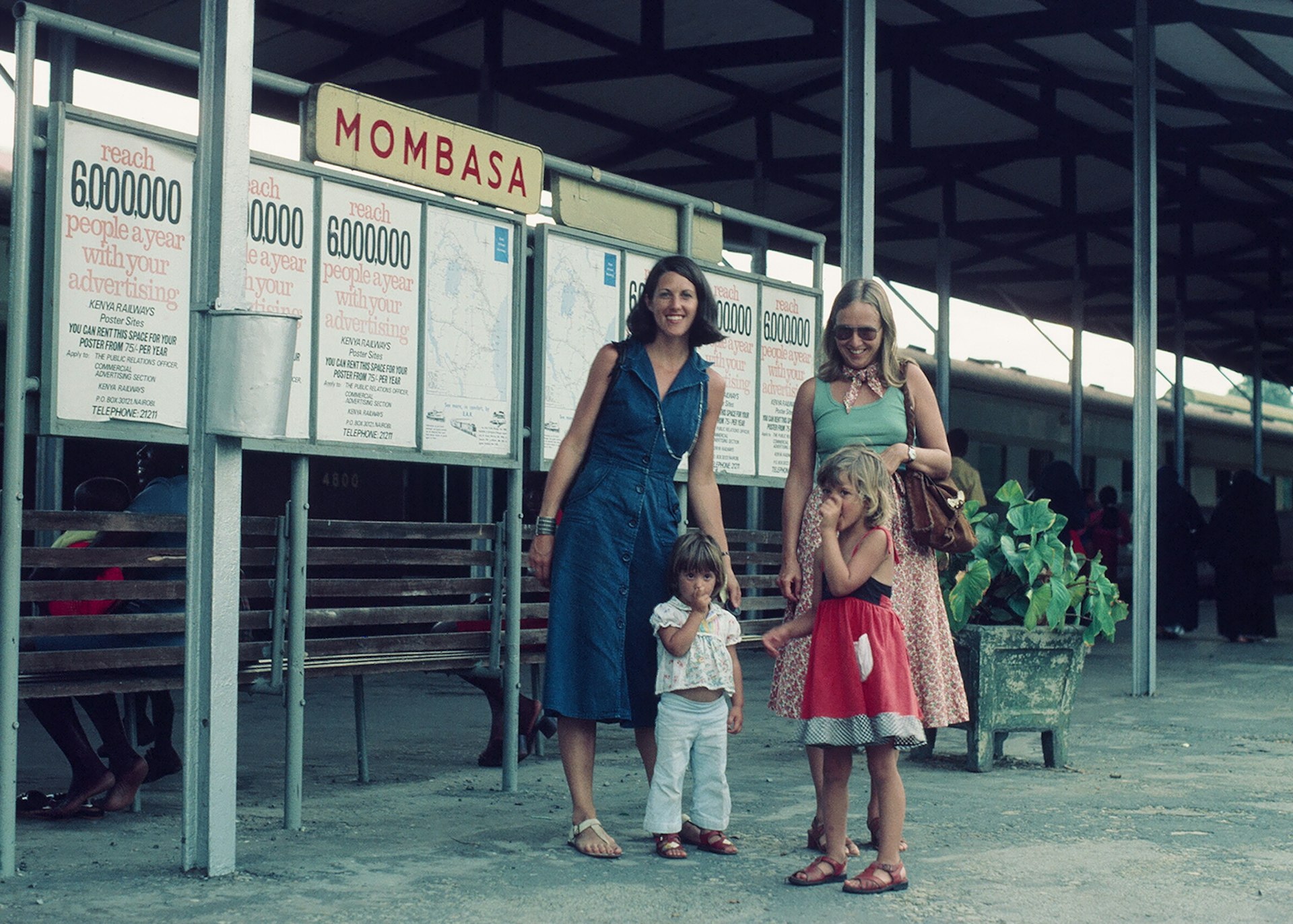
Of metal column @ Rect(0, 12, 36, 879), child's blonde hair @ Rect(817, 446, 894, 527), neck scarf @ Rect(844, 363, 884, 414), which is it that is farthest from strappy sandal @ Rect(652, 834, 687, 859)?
metal column @ Rect(0, 12, 36, 879)

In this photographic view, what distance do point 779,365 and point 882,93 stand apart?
979cm

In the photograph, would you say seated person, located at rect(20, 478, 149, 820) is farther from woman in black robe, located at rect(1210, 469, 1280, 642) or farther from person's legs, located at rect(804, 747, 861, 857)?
woman in black robe, located at rect(1210, 469, 1280, 642)

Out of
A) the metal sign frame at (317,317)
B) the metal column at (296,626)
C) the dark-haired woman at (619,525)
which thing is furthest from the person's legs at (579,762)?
the metal sign frame at (317,317)

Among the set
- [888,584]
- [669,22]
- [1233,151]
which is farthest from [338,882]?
[1233,151]

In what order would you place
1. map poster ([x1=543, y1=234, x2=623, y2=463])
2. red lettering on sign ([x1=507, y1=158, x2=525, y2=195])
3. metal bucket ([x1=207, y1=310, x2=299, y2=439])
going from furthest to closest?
map poster ([x1=543, y1=234, x2=623, y2=463]), red lettering on sign ([x1=507, y1=158, x2=525, y2=195]), metal bucket ([x1=207, y1=310, x2=299, y2=439])

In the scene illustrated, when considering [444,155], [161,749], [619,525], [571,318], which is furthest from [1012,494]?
[161,749]

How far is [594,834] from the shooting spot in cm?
430

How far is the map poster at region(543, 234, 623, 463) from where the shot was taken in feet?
18.7

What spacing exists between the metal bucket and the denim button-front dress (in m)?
0.98

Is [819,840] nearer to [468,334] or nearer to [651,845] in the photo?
[651,845]

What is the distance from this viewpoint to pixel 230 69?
3.90 m

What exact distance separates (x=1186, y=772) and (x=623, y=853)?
2846mm

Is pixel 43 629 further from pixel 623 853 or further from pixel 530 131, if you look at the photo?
pixel 530 131

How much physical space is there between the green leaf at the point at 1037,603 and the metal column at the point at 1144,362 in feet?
10.3
